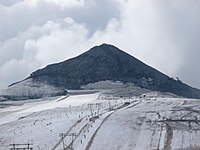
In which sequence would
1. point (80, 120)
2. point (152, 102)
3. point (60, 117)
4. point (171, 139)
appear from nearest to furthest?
point (171, 139) → point (80, 120) → point (60, 117) → point (152, 102)

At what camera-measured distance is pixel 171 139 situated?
10325 cm

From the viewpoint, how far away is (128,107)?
132 metres

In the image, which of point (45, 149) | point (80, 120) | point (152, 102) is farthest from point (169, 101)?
point (45, 149)

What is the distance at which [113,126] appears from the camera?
4414 inches

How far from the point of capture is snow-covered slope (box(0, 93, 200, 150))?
102 meters

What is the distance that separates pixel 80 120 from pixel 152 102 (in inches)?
908

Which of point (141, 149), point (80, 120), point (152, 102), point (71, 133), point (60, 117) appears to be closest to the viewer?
point (141, 149)

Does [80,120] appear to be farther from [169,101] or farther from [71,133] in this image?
[169,101]

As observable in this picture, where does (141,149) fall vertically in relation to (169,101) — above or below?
below

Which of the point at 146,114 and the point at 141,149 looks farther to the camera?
the point at 146,114

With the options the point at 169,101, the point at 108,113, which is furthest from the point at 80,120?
the point at 169,101

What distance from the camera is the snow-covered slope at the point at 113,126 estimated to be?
102 meters

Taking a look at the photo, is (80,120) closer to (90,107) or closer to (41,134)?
(41,134)

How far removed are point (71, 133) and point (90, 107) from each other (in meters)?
29.6
